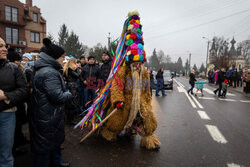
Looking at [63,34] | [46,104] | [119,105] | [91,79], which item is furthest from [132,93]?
[63,34]

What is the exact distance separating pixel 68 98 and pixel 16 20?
87.1 feet

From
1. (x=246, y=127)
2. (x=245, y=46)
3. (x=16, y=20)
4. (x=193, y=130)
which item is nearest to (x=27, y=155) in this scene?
(x=193, y=130)

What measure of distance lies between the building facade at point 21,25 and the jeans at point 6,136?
23025mm

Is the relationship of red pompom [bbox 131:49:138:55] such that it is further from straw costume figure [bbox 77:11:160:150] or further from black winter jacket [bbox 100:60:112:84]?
black winter jacket [bbox 100:60:112:84]

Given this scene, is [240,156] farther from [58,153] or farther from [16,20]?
[16,20]

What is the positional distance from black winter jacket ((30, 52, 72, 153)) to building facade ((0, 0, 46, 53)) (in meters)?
23.0

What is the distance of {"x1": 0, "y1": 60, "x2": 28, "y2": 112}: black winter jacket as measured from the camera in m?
1.97

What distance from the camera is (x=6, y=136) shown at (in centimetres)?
200

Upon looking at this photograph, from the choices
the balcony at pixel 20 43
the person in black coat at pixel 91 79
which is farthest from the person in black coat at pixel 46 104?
the balcony at pixel 20 43

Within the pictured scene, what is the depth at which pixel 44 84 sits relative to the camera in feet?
6.68

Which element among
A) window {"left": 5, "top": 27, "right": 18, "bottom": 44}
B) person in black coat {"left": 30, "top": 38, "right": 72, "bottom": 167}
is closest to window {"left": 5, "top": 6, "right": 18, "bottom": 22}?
window {"left": 5, "top": 27, "right": 18, "bottom": 44}

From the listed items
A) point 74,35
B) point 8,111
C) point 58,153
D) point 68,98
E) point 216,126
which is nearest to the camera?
point 8,111

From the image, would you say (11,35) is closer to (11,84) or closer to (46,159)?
(11,84)

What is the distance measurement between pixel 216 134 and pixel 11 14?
1091 inches
